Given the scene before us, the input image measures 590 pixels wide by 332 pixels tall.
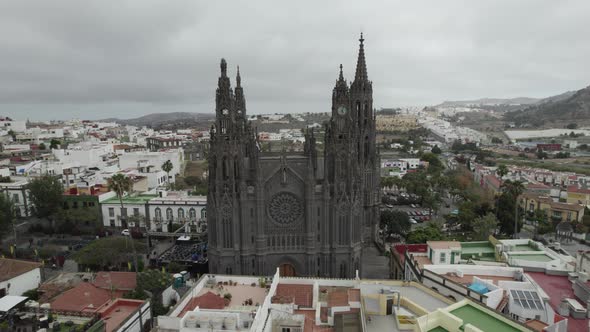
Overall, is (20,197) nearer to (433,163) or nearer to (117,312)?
(117,312)

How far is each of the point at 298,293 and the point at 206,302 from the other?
7336 millimetres

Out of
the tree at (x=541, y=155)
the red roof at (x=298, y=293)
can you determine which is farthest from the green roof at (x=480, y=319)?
the tree at (x=541, y=155)

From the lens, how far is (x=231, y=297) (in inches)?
1201

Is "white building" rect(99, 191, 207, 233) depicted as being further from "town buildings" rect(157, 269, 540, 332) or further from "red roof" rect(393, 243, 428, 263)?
"red roof" rect(393, 243, 428, 263)

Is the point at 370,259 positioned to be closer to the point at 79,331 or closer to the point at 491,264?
the point at 491,264

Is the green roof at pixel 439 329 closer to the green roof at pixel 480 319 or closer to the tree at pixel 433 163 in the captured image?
the green roof at pixel 480 319

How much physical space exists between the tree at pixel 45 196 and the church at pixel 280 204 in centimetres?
3536

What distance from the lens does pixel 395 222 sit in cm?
5891

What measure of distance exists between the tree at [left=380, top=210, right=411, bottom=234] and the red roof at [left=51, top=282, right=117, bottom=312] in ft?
130

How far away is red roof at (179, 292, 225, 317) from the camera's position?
2810 cm

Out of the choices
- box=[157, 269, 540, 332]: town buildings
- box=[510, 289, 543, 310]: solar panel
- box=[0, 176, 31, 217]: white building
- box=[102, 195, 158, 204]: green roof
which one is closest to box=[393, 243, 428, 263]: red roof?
box=[157, 269, 540, 332]: town buildings

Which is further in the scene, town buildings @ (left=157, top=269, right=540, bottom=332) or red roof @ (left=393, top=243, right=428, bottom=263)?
red roof @ (left=393, top=243, right=428, bottom=263)

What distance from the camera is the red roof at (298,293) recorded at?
97.2 ft

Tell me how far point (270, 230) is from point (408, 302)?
1873 centimetres
